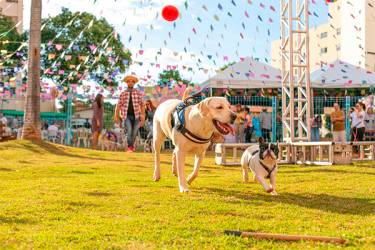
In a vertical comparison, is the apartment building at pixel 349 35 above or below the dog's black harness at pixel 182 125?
above

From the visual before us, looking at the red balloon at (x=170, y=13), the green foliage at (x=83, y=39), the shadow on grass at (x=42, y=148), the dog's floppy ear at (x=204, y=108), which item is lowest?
the shadow on grass at (x=42, y=148)

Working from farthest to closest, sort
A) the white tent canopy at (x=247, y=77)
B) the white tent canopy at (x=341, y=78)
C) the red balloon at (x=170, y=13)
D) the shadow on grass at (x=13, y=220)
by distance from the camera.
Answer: the white tent canopy at (x=247, y=77), the white tent canopy at (x=341, y=78), the red balloon at (x=170, y=13), the shadow on grass at (x=13, y=220)

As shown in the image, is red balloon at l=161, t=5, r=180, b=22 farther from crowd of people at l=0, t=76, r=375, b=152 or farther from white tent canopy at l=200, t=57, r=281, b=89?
white tent canopy at l=200, t=57, r=281, b=89

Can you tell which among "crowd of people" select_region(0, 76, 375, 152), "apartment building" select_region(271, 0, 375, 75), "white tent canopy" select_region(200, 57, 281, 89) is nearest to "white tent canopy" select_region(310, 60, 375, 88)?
"white tent canopy" select_region(200, 57, 281, 89)

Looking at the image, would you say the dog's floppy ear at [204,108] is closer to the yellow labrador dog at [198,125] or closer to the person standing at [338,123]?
the yellow labrador dog at [198,125]

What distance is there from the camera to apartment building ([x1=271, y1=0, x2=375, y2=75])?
1473 inches

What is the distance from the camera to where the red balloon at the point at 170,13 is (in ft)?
33.7

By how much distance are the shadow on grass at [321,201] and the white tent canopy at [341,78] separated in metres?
12.0

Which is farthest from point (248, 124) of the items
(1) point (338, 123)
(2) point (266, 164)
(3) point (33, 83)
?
(2) point (266, 164)

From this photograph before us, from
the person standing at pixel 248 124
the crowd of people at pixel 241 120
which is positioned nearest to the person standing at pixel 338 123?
the crowd of people at pixel 241 120

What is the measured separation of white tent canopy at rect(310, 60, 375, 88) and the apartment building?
18.0m

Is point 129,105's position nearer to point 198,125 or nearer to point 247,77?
point 198,125

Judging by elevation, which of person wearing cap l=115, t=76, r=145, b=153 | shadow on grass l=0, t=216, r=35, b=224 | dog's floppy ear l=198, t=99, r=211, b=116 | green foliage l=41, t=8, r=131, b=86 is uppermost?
green foliage l=41, t=8, r=131, b=86

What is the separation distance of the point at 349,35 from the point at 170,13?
37.6 metres
